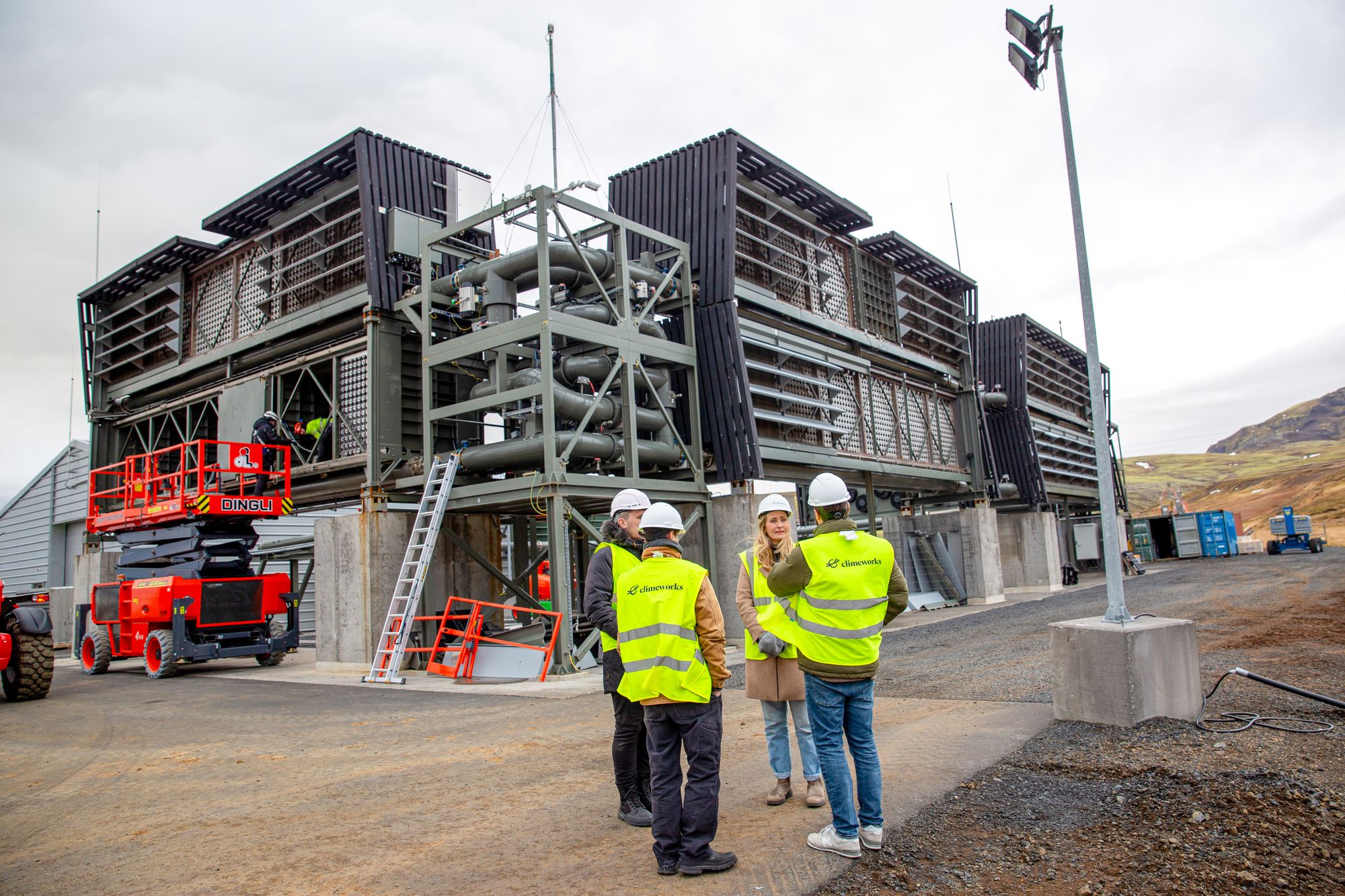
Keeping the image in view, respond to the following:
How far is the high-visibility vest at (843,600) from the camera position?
4129 mm

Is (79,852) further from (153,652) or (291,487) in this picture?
(291,487)

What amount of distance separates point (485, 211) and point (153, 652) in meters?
9.32

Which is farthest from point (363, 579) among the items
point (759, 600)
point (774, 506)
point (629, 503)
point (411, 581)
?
point (774, 506)

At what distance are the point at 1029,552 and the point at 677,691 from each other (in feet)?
94.5

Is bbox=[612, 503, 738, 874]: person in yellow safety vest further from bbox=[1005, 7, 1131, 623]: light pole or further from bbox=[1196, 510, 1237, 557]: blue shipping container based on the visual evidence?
bbox=[1196, 510, 1237, 557]: blue shipping container

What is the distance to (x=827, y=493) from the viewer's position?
14.8 ft

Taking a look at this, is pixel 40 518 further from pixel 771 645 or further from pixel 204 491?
pixel 771 645

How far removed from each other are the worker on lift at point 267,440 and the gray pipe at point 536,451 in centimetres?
395

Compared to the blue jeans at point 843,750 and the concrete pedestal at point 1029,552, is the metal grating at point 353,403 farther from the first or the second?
the concrete pedestal at point 1029,552

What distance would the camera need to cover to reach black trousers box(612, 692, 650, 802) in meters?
4.82

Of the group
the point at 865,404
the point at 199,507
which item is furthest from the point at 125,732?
the point at 865,404

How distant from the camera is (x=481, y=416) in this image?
1567cm

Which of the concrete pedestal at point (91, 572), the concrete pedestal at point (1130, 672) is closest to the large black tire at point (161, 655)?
the concrete pedestal at point (91, 572)

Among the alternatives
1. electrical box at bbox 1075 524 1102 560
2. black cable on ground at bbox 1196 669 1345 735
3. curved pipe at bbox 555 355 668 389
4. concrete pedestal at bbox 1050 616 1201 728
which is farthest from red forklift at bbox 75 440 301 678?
electrical box at bbox 1075 524 1102 560
